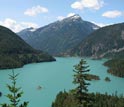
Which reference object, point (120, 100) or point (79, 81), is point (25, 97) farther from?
point (79, 81)

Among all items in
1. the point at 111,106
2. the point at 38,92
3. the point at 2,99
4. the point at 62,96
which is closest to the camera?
the point at 111,106

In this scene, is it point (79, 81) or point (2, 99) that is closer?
point (79, 81)

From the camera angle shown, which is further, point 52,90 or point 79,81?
point 52,90

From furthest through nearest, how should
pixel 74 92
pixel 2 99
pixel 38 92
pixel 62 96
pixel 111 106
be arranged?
pixel 38 92 → pixel 2 99 → pixel 62 96 → pixel 111 106 → pixel 74 92


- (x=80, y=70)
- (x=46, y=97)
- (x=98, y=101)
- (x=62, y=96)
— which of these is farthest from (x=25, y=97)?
(x=80, y=70)

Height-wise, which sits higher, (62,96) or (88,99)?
(88,99)

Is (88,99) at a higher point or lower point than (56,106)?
higher

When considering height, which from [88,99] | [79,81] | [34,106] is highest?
[79,81]

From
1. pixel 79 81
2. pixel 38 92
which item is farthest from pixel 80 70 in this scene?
pixel 38 92

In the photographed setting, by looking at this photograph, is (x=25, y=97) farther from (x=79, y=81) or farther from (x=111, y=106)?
(x=79, y=81)
